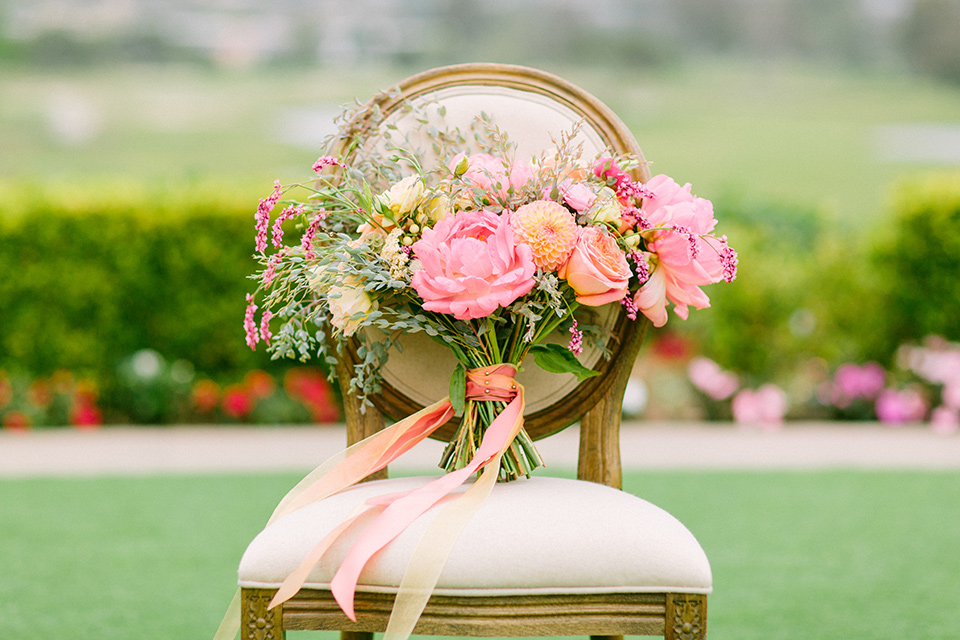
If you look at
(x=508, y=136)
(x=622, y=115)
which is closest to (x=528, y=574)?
(x=508, y=136)

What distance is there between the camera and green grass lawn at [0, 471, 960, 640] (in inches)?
101

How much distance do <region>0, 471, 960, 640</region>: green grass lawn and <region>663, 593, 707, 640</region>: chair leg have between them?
1.14 metres

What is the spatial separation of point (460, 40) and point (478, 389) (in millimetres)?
16097

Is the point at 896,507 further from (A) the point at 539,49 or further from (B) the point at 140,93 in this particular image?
(B) the point at 140,93

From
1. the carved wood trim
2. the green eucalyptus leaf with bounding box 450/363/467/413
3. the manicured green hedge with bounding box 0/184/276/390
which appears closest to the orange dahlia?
the green eucalyptus leaf with bounding box 450/363/467/413

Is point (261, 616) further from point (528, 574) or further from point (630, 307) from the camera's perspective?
point (630, 307)

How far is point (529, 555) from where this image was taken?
140 cm

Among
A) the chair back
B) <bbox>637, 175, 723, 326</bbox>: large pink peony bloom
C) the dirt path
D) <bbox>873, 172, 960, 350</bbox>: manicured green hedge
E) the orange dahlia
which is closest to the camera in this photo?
the orange dahlia

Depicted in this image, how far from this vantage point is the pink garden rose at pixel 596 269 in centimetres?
148

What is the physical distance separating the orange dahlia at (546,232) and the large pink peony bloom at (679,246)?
0.17m

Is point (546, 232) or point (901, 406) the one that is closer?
point (546, 232)

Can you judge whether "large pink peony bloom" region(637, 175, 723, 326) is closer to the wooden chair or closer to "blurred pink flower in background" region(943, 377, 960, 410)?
the wooden chair

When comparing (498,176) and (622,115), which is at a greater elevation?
(622,115)

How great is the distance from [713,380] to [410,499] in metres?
3.78
